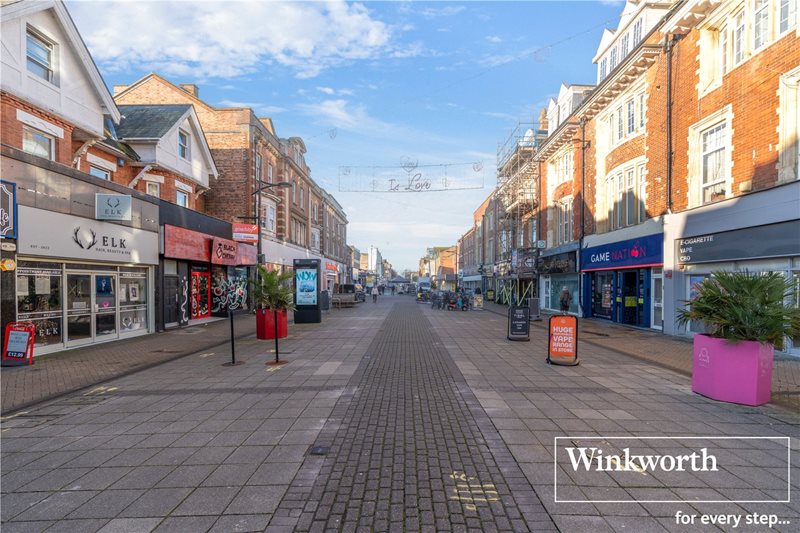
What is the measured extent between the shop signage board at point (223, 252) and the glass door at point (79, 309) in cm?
715

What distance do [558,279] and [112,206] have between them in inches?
962

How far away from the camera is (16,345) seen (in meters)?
9.54

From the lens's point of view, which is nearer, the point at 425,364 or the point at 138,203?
the point at 425,364

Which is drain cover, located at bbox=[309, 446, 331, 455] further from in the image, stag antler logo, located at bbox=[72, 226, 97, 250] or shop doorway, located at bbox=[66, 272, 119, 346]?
stag antler logo, located at bbox=[72, 226, 97, 250]

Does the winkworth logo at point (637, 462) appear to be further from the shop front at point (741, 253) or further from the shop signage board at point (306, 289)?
the shop signage board at point (306, 289)

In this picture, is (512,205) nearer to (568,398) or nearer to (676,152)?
(676,152)

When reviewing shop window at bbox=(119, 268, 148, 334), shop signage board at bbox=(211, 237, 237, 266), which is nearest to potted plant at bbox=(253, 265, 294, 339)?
shop window at bbox=(119, 268, 148, 334)

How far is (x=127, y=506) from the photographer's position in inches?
142

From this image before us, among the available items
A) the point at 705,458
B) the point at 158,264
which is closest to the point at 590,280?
the point at 705,458

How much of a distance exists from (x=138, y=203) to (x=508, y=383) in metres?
14.6

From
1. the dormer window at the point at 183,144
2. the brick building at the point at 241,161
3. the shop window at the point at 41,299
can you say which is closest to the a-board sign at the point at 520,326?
the shop window at the point at 41,299

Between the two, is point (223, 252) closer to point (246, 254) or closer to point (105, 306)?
point (246, 254)

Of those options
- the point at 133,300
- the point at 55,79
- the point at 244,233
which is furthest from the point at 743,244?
the point at 55,79

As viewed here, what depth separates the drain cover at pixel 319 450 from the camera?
4.64 meters
